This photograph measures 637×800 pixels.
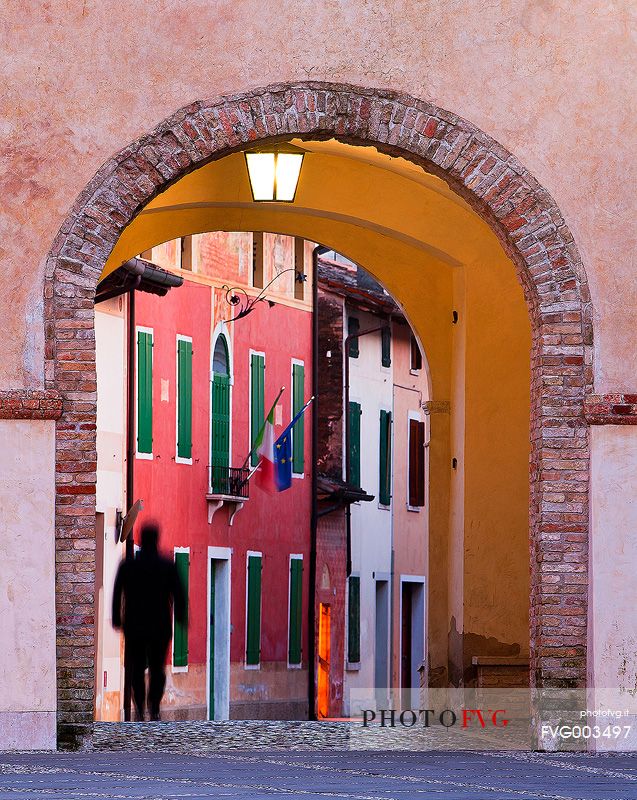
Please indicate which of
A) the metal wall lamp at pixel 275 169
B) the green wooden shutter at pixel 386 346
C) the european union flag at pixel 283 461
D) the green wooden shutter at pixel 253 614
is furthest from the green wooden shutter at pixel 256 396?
the metal wall lamp at pixel 275 169

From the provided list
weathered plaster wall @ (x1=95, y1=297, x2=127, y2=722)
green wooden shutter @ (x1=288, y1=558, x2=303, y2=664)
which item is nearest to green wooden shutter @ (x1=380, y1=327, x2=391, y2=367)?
green wooden shutter @ (x1=288, y1=558, x2=303, y2=664)

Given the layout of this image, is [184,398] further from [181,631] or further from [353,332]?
[353,332]

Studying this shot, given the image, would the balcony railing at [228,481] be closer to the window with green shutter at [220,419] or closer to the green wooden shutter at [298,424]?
the window with green shutter at [220,419]

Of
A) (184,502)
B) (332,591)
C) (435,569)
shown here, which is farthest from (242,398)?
(435,569)

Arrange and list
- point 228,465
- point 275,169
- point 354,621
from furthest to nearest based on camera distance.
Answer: point 354,621, point 228,465, point 275,169

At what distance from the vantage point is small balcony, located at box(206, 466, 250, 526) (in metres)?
26.4

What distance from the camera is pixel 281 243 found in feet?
96.0

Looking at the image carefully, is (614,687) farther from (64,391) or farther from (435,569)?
(435,569)

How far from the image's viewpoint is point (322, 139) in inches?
483

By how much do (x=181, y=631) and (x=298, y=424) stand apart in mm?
5700

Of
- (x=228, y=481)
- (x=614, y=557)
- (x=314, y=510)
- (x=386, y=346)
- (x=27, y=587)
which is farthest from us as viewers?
(x=386, y=346)

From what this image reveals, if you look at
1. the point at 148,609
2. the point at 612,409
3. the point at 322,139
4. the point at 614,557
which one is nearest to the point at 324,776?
the point at 614,557

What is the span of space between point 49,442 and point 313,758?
238 cm

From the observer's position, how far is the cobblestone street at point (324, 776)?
896 cm
